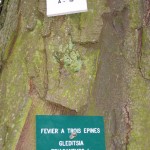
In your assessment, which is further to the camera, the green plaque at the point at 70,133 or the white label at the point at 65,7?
the white label at the point at 65,7

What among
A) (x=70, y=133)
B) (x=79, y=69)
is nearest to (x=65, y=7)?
(x=79, y=69)

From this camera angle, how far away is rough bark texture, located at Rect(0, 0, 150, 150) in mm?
1688

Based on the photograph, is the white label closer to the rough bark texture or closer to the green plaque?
the rough bark texture

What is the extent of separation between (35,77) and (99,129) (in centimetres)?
33

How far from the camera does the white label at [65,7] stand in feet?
5.76

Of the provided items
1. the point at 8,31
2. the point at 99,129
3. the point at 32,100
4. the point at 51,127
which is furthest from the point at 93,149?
the point at 8,31

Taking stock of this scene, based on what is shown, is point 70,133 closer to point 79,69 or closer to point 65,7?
point 79,69

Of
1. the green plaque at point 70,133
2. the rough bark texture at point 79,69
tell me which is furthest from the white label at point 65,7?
the green plaque at point 70,133

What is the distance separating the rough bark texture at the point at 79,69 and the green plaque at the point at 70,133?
1.0 inches

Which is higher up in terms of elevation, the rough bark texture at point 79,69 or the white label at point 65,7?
the white label at point 65,7

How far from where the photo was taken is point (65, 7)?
176cm

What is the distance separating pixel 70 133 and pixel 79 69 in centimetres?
26

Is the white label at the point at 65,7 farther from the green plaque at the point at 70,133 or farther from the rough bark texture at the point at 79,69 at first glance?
the green plaque at the point at 70,133

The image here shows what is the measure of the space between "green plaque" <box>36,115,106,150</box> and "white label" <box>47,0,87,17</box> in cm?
43
